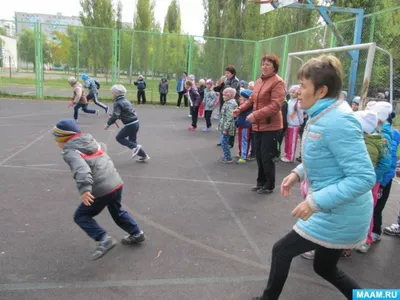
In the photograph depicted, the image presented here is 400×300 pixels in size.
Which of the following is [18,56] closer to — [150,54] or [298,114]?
[150,54]

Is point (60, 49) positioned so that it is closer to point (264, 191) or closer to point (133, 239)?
point (264, 191)

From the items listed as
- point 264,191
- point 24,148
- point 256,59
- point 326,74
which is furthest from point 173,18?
point 326,74

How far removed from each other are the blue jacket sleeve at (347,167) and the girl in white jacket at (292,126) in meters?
5.55

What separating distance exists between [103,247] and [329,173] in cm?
229

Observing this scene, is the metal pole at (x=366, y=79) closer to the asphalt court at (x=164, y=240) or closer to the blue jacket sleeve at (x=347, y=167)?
the asphalt court at (x=164, y=240)

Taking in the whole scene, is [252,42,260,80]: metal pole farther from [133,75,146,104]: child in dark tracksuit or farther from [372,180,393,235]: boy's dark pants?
[372,180,393,235]: boy's dark pants

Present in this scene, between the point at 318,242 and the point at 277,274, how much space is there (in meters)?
0.39

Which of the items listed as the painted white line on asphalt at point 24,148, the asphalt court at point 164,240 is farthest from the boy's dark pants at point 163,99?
the asphalt court at point 164,240

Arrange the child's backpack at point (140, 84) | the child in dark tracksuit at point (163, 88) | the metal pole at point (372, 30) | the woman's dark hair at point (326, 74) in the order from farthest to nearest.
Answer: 1. the child in dark tracksuit at point (163, 88)
2. the child's backpack at point (140, 84)
3. the metal pole at point (372, 30)
4. the woman's dark hair at point (326, 74)

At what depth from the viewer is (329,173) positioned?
2004mm

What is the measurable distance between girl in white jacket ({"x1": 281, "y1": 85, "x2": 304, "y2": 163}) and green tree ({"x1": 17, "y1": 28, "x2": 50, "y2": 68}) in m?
14.3

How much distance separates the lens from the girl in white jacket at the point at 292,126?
7.36 metres

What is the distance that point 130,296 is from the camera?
282cm

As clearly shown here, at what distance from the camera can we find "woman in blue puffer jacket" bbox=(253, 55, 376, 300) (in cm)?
187
